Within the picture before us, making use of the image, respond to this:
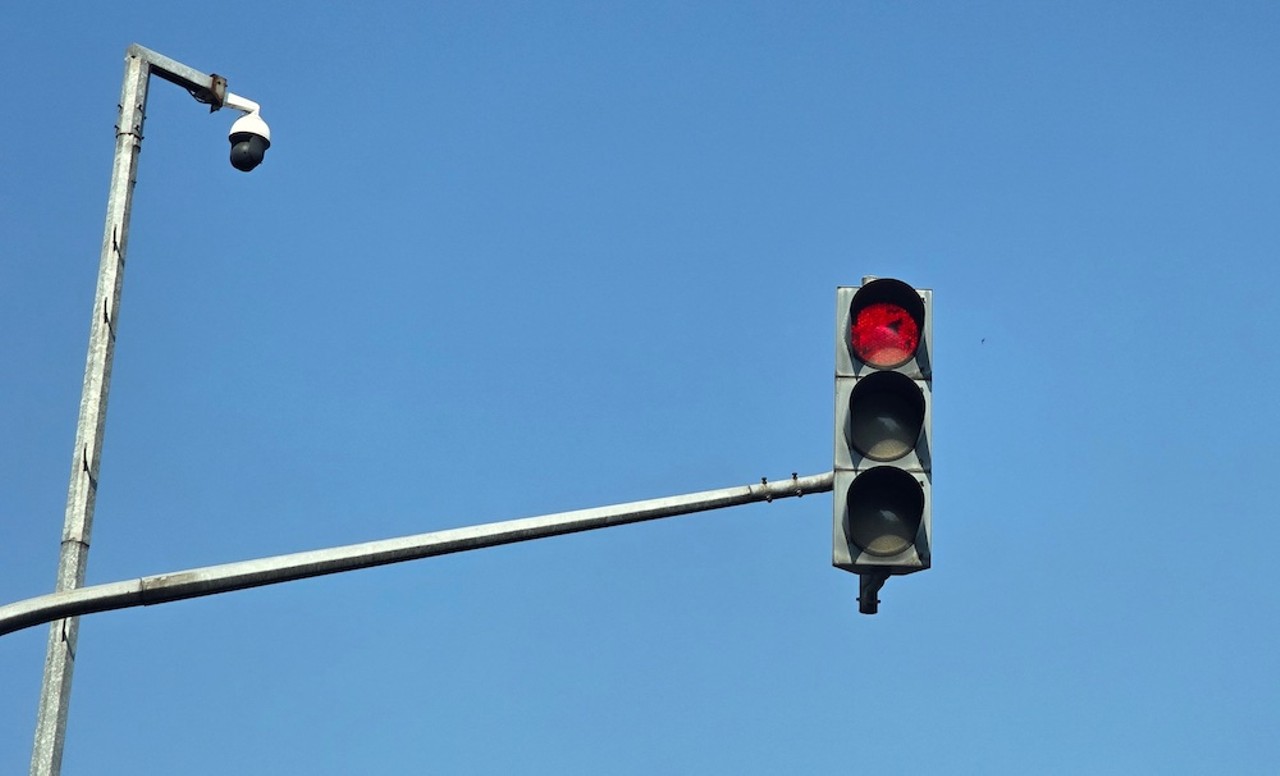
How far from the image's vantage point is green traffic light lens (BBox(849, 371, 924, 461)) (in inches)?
322

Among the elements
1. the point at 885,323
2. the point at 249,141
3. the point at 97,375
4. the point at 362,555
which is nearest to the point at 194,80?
the point at 249,141

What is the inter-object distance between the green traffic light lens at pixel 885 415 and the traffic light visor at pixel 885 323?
0.09m

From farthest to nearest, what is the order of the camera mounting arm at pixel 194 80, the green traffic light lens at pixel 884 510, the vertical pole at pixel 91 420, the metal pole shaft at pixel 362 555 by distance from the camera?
the camera mounting arm at pixel 194 80, the vertical pole at pixel 91 420, the green traffic light lens at pixel 884 510, the metal pole shaft at pixel 362 555

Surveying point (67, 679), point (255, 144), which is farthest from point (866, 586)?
point (255, 144)

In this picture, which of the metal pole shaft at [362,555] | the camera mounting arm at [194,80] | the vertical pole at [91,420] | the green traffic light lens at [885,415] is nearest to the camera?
the metal pole shaft at [362,555]

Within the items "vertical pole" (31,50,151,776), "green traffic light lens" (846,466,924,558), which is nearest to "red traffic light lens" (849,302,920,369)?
"green traffic light lens" (846,466,924,558)

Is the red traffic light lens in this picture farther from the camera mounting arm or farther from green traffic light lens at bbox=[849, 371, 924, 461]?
the camera mounting arm

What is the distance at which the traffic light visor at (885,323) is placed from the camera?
827 cm

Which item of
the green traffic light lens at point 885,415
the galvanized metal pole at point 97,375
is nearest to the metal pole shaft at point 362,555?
the green traffic light lens at point 885,415

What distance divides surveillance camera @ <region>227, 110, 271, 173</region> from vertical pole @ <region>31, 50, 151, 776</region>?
55cm

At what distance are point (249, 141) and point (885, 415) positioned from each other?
3.93 m

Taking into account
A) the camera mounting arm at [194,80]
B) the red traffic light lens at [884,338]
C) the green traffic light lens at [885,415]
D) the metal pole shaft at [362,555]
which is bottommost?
the metal pole shaft at [362,555]

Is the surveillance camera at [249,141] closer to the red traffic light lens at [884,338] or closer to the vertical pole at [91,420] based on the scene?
the vertical pole at [91,420]

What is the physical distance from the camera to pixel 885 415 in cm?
825
